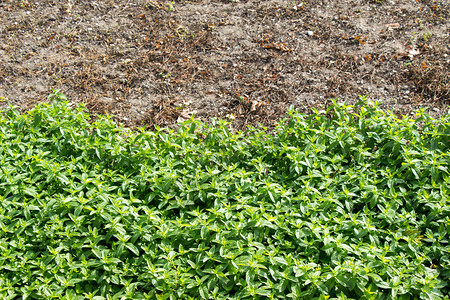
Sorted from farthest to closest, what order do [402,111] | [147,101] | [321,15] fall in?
[321,15]
[147,101]
[402,111]

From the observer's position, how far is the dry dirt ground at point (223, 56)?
510 cm

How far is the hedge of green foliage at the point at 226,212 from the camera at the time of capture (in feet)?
10.0

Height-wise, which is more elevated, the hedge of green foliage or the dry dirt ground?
the dry dirt ground

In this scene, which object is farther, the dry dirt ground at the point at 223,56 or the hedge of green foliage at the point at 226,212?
the dry dirt ground at the point at 223,56

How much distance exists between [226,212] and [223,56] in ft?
9.72

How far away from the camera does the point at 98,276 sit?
10.4ft

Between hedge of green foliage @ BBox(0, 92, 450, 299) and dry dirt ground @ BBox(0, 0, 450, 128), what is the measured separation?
1.05 metres

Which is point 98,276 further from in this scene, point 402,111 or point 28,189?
point 402,111

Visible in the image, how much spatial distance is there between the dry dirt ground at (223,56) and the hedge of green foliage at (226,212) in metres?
1.05

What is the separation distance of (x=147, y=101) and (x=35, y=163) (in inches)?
69.7

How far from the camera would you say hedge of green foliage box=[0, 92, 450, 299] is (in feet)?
10.0

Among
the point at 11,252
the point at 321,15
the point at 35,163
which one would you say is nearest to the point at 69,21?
the point at 35,163

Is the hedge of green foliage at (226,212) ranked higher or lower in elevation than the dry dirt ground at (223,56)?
lower

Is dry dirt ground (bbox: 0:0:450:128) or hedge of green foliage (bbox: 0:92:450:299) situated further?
dry dirt ground (bbox: 0:0:450:128)
